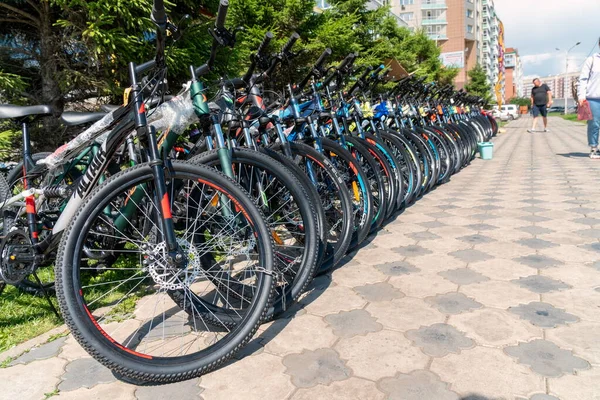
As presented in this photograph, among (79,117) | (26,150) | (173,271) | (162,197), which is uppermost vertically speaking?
(79,117)

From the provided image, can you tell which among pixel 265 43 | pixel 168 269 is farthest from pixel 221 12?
pixel 168 269

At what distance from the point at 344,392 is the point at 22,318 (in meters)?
1.97

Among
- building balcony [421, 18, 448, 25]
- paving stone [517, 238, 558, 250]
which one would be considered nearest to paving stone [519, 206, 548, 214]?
paving stone [517, 238, 558, 250]

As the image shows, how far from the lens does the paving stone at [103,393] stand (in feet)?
5.98

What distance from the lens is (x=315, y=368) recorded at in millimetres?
1948

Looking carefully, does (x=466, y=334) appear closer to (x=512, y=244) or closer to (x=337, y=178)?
(x=337, y=178)

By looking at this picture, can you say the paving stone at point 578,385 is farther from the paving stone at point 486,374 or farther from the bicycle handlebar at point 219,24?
the bicycle handlebar at point 219,24

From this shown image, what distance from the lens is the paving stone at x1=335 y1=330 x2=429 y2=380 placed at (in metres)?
1.91

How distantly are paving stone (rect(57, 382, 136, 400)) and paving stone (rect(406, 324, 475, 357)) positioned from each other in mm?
1295

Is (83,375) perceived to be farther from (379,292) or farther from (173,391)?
(379,292)

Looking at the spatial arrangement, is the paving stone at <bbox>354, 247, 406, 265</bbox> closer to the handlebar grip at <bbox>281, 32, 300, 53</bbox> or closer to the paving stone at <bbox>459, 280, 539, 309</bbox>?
the paving stone at <bbox>459, 280, 539, 309</bbox>

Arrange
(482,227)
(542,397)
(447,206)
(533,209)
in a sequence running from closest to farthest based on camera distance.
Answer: (542,397), (482,227), (533,209), (447,206)

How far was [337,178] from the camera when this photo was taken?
2875 mm

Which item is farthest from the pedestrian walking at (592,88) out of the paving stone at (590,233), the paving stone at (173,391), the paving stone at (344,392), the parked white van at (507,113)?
the parked white van at (507,113)
